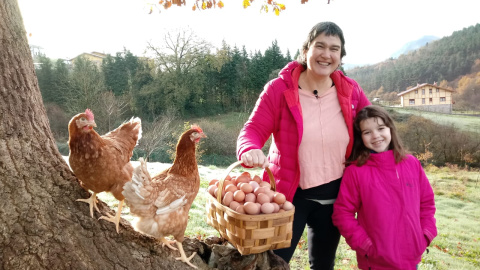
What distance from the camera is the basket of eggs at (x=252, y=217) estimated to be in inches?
56.7

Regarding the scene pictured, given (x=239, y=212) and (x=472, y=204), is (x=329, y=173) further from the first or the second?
(x=472, y=204)

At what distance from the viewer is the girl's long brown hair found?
1886mm

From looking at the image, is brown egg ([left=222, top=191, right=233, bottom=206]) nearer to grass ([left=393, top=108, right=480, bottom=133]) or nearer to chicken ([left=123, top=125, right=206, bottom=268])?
chicken ([left=123, top=125, right=206, bottom=268])

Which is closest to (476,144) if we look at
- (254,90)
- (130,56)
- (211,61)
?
(254,90)

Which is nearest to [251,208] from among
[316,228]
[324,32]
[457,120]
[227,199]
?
[227,199]

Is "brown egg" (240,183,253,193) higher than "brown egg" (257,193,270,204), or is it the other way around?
"brown egg" (240,183,253,193)

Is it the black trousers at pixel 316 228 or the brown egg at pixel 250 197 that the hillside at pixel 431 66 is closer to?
the black trousers at pixel 316 228

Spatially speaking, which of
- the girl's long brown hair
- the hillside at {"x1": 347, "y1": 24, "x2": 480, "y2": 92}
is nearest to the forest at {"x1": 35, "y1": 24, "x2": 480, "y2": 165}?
the hillside at {"x1": 347, "y1": 24, "x2": 480, "y2": 92}

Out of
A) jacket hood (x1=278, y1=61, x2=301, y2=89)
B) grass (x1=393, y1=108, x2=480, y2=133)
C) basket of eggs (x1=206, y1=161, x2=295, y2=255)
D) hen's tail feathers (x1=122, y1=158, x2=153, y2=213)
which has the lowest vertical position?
grass (x1=393, y1=108, x2=480, y2=133)

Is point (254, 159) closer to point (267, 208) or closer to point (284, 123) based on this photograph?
point (267, 208)

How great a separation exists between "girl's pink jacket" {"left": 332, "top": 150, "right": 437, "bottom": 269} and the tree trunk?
109 centimetres

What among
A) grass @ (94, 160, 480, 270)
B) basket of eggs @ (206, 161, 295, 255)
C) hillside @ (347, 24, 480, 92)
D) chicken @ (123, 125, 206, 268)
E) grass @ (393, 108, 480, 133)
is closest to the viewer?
basket of eggs @ (206, 161, 295, 255)

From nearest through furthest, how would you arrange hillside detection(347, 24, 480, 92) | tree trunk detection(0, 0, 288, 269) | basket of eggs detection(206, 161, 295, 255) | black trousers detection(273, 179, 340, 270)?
tree trunk detection(0, 0, 288, 269)
basket of eggs detection(206, 161, 295, 255)
black trousers detection(273, 179, 340, 270)
hillside detection(347, 24, 480, 92)

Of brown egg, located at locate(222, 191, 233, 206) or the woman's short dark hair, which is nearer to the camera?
brown egg, located at locate(222, 191, 233, 206)
